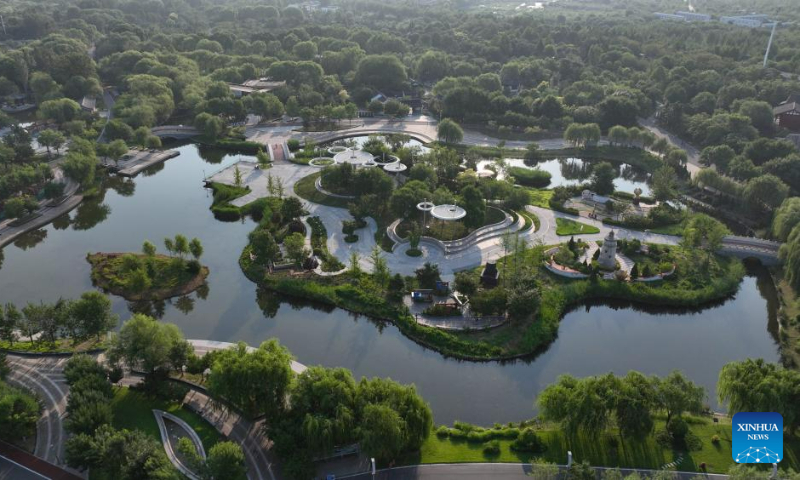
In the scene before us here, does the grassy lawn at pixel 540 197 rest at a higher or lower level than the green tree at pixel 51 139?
lower

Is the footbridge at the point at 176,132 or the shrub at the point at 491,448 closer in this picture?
the shrub at the point at 491,448

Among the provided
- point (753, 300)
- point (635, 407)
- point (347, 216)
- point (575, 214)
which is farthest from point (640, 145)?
point (635, 407)

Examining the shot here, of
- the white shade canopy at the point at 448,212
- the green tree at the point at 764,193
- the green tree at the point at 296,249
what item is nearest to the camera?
the green tree at the point at 296,249

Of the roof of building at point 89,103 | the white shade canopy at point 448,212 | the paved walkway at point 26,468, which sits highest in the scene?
the roof of building at point 89,103

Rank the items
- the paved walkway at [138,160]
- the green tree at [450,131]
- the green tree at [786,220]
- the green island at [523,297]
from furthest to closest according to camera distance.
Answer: the green tree at [450,131] → the paved walkway at [138,160] → the green tree at [786,220] → the green island at [523,297]

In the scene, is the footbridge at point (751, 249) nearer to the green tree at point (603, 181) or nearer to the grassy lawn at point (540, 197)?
the green tree at point (603, 181)

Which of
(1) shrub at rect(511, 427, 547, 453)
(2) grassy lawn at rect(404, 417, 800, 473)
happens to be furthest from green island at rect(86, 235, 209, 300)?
(1) shrub at rect(511, 427, 547, 453)

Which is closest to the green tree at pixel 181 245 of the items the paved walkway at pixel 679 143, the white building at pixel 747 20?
the paved walkway at pixel 679 143

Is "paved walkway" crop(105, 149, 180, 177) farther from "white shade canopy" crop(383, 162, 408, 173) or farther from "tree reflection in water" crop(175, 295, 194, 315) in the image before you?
"white shade canopy" crop(383, 162, 408, 173)
